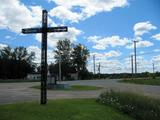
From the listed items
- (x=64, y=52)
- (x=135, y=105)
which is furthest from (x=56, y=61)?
(x=135, y=105)

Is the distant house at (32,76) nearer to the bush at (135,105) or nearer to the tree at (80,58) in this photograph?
the tree at (80,58)

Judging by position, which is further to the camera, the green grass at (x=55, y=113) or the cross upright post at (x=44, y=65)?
the cross upright post at (x=44, y=65)

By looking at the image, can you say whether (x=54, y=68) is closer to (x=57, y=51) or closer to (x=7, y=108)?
(x=57, y=51)

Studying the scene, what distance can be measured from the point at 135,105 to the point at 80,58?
12328 centimetres

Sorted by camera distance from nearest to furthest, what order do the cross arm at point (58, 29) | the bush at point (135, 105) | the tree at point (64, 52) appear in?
the cross arm at point (58, 29) → the bush at point (135, 105) → the tree at point (64, 52)

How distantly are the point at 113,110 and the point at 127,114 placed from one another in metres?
0.60

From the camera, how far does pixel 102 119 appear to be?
42.8 feet

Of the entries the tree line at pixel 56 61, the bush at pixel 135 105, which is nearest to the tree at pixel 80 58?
the tree line at pixel 56 61

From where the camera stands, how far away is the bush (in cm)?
1515

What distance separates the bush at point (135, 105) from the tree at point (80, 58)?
119 meters

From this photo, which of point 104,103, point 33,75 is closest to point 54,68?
point 33,75

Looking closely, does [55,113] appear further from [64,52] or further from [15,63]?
[64,52]

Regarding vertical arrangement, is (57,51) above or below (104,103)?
above

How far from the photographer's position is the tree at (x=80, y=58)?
13900cm
